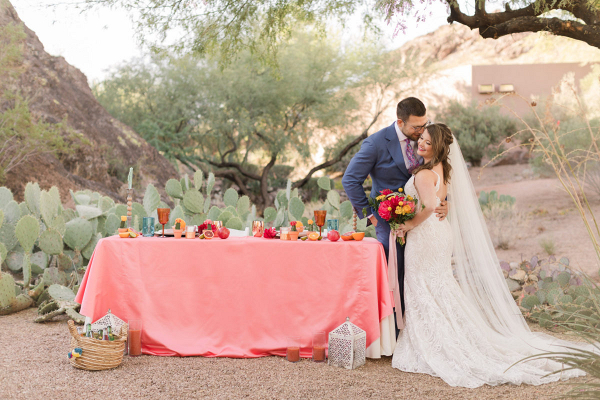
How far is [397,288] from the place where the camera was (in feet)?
11.1

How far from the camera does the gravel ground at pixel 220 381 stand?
9.17ft

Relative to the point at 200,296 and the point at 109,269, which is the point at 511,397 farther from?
the point at 109,269

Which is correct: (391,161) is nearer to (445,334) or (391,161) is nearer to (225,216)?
(445,334)

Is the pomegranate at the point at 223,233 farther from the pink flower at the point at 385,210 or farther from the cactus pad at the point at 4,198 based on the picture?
the cactus pad at the point at 4,198

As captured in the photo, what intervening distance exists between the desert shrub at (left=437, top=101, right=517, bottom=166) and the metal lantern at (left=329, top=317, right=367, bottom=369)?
669 inches

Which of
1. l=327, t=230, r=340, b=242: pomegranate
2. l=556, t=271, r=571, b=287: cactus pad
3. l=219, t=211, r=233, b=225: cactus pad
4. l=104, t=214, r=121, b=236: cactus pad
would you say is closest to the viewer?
l=327, t=230, r=340, b=242: pomegranate

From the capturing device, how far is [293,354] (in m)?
3.31

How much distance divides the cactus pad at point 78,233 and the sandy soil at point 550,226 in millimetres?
4810

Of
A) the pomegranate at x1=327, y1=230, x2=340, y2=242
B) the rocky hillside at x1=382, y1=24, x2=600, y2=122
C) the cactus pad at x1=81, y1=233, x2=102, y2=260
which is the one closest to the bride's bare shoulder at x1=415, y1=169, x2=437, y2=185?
the pomegranate at x1=327, y1=230, x2=340, y2=242

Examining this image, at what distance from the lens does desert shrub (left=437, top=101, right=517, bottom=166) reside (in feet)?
63.0

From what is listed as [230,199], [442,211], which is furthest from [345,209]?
[442,211]

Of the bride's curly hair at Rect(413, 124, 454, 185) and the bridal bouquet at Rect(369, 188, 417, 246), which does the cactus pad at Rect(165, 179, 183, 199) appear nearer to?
the bridal bouquet at Rect(369, 188, 417, 246)

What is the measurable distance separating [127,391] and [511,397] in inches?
81.4

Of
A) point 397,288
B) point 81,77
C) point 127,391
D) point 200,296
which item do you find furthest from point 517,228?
point 81,77
